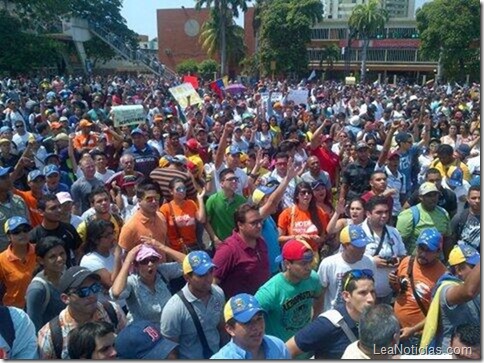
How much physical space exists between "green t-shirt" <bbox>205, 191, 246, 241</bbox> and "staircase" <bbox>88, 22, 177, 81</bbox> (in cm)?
3644

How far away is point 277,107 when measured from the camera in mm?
14156

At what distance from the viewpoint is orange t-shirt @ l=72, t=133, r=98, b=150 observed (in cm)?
859

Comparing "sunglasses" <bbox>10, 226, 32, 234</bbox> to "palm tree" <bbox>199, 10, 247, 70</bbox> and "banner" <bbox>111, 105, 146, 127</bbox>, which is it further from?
"palm tree" <bbox>199, 10, 247, 70</bbox>

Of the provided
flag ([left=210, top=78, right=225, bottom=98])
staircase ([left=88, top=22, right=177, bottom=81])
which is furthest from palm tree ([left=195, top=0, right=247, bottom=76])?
flag ([left=210, top=78, right=225, bottom=98])

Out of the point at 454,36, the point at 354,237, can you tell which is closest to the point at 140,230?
the point at 354,237

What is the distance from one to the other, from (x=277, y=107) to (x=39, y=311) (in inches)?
436

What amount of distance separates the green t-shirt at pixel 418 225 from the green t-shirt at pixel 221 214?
1.59 meters

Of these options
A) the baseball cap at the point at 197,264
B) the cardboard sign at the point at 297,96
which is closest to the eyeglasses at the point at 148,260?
the baseball cap at the point at 197,264

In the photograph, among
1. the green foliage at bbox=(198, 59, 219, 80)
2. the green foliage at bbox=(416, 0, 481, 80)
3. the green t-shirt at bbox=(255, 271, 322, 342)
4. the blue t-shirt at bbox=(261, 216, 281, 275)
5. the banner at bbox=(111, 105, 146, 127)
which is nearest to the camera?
the green t-shirt at bbox=(255, 271, 322, 342)

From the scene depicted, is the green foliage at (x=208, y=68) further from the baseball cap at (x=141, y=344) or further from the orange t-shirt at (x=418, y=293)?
the baseball cap at (x=141, y=344)

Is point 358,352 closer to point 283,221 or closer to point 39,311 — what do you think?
point 39,311

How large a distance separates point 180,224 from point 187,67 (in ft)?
142

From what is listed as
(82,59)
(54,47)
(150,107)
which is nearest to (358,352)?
(150,107)

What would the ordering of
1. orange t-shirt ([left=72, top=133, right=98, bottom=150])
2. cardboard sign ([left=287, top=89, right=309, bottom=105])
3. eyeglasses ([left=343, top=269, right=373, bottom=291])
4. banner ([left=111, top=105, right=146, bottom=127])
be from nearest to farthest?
eyeglasses ([left=343, top=269, right=373, bottom=291]) → orange t-shirt ([left=72, top=133, right=98, bottom=150]) → banner ([left=111, top=105, right=146, bottom=127]) → cardboard sign ([left=287, top=89, right=309, bottom=105])
